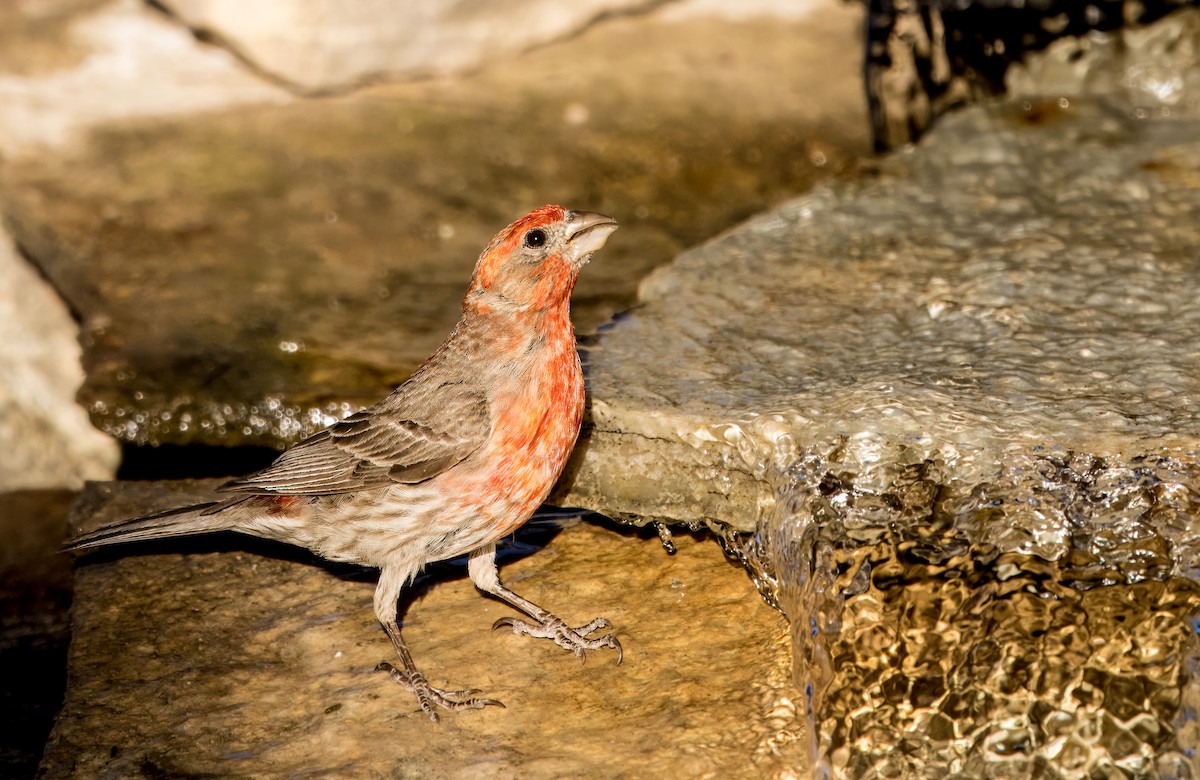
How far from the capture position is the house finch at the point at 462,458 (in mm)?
4578

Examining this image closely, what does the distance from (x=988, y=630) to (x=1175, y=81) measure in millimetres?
4453

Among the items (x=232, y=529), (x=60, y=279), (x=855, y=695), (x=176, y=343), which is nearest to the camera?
(x=855, y=695)

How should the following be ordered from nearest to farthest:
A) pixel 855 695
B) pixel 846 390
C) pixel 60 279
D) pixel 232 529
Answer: pixel 855 695 < pixel 846 390 < pixel 232 529 < pixel 60 279

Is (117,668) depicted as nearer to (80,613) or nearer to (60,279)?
(80,613)

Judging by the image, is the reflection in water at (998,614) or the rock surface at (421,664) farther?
the rock surface at (421,664)

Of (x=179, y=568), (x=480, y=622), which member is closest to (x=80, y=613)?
(x=179, y=568)

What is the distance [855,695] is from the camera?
13.2 feet

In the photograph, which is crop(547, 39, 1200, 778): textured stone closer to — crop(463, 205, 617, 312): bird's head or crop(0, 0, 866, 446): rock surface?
crop(463, 205, 617, 312): bird's head

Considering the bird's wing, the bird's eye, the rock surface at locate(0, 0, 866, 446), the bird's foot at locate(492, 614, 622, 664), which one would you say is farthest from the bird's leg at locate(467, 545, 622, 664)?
the rock surface at locate(0, 0, 866, 446)

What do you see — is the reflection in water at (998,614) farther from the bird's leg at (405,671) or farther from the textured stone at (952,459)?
the bird's leg at (405,671)

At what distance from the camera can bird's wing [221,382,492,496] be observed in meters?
4.63

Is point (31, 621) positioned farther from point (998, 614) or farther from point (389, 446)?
point (998, 614)

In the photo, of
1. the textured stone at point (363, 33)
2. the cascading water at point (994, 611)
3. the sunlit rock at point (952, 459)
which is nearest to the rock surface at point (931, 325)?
the sunlit rock at point (952, 459)

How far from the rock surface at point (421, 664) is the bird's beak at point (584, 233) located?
1.10 metres
